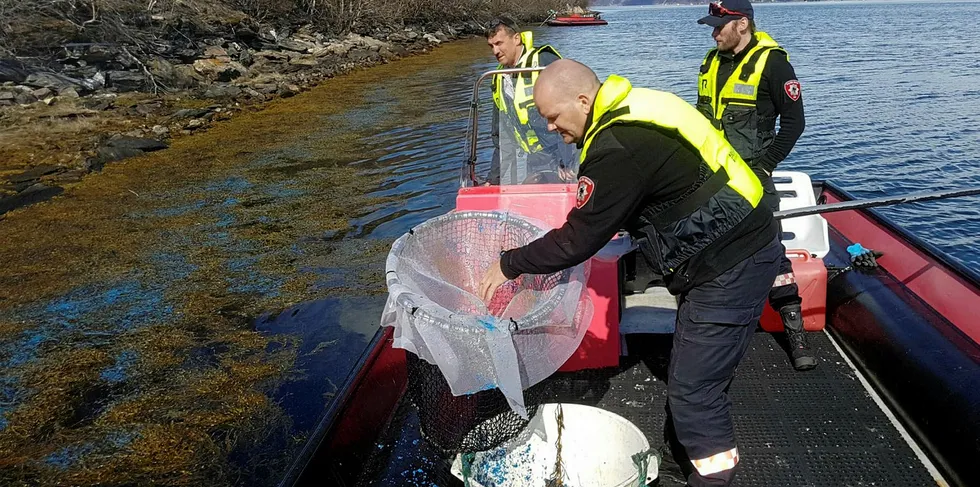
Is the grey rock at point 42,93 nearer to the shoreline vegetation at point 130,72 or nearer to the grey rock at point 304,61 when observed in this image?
the shoreline vegetation at point 130,72

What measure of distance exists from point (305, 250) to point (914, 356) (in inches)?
230

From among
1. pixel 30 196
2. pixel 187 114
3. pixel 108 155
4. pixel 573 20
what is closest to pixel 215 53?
pixel 187 114

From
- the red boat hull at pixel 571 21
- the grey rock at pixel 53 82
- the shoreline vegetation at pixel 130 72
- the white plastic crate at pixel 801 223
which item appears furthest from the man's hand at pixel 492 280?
the red boat hull at pixel 571 21

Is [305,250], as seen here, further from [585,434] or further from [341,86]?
[341,86]

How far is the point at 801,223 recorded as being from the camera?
455 centimetres

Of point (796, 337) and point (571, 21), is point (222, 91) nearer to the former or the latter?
point (796, 337)

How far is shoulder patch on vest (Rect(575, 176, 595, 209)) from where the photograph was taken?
7.02 feet

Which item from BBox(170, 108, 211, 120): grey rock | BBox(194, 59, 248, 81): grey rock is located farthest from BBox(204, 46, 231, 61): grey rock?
BBox(170, 108, 211, 120): grey rock

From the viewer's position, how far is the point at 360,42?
28281mm

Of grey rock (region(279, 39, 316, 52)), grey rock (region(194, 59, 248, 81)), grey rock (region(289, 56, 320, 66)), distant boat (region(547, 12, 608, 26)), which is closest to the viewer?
grey rock (region(194, 59, 248, 81))

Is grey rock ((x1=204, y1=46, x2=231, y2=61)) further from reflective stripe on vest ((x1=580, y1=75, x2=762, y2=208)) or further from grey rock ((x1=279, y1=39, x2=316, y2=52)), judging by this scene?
reflective stripe on vest ((x1=580, y1=75, x2=762, y2=208))

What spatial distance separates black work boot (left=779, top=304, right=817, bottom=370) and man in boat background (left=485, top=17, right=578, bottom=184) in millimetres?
Answer: 1446

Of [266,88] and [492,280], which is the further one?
[266,88]

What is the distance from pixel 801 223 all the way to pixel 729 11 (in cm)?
163
